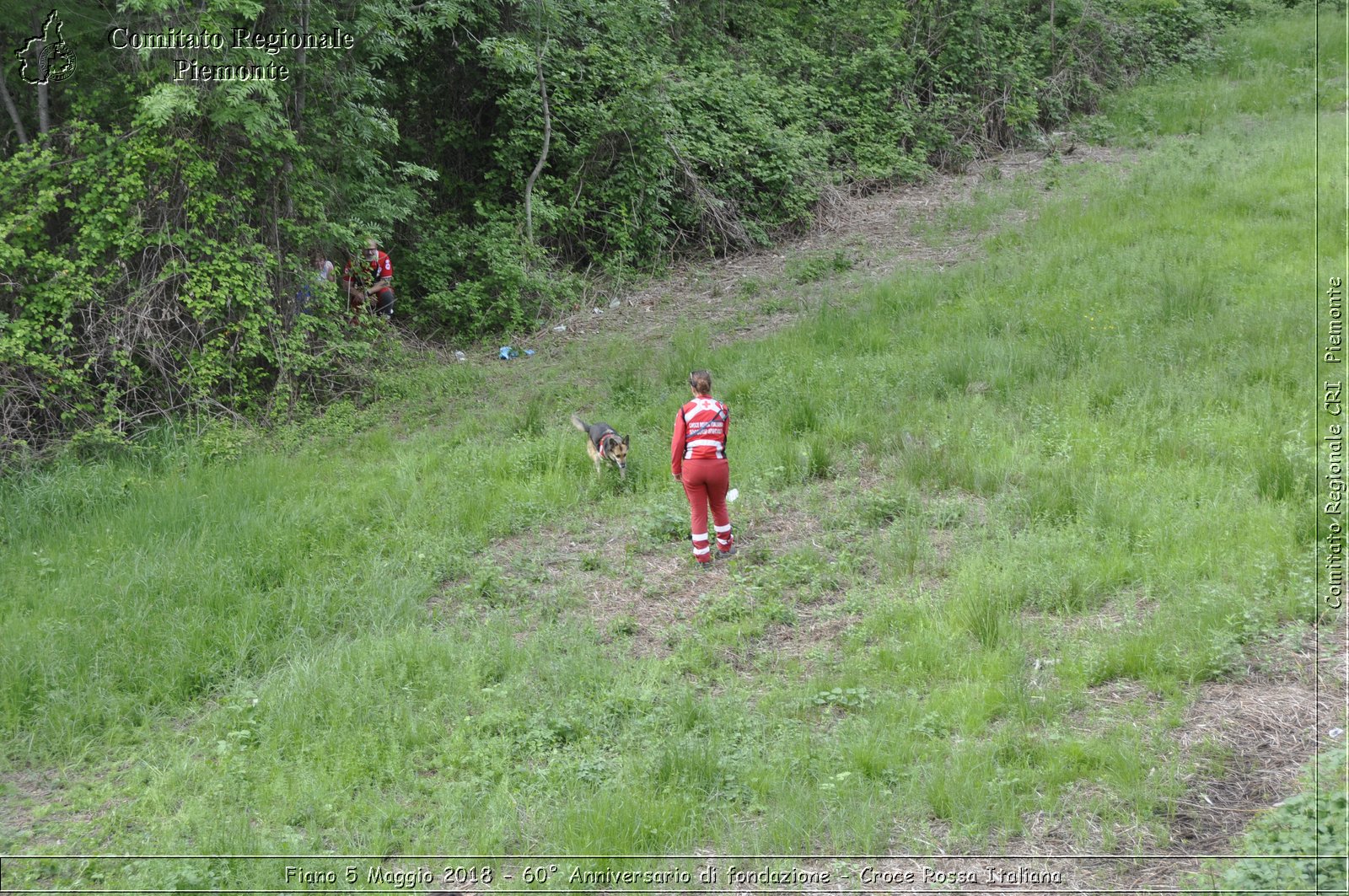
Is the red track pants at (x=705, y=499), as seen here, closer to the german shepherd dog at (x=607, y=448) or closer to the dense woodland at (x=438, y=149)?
the german shepherd dog at (x=607, y=448)

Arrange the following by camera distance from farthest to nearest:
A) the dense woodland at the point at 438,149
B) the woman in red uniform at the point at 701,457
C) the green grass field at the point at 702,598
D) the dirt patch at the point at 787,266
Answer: the dirt patch at the point at 787,266
the dense woodland at the point at 438,149
the woman in red uniform at the point at 701,457
the green grass field at the point at 702,598

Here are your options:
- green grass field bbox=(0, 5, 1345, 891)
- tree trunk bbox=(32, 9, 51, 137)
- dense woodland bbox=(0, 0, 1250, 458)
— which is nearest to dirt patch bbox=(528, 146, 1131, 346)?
dense woodland bbox=(0, 0, 1250, 458)

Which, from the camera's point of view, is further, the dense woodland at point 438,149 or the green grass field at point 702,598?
the dense woodland at point 438,149

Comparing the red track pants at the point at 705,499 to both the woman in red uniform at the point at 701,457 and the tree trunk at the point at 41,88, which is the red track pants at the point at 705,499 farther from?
the tree trunk at the point at 41,88

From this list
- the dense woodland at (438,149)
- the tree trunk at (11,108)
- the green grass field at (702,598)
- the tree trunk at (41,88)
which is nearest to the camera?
the green grass field at (702,598)

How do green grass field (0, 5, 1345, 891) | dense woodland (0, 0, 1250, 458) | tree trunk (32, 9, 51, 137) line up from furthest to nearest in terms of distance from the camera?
tree trunk (32, 9, 51, 137) → dense woodland (0, 0, 1250, 458) → green grass field (0, 5, 1345, 891)

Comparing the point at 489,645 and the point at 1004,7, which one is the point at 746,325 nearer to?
the point at 489,645

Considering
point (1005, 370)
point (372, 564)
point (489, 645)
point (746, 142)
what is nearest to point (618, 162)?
point (746, 142)

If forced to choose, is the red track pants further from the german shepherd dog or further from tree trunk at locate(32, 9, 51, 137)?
tree trunk at locate(32, 9, 51, 137)

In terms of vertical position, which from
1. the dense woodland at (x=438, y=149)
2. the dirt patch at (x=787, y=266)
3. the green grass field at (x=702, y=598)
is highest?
the dense woodland at (x=438, y=149)

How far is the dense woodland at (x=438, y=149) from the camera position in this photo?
10.9 m

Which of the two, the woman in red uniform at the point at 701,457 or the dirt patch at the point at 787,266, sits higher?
the dirt patch at the point at 787,266

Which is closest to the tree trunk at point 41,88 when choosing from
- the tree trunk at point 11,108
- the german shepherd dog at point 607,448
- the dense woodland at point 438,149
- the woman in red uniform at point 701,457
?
the dense woodland at point 438,149

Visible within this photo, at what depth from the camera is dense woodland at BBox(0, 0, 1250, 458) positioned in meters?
10.9
